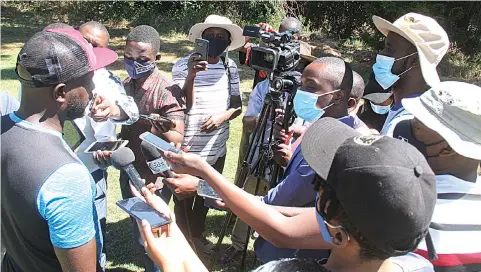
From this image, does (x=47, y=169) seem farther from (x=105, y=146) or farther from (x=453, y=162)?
(x=453, y=162)

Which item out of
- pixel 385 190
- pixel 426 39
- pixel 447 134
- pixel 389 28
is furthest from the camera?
pixel 389 28

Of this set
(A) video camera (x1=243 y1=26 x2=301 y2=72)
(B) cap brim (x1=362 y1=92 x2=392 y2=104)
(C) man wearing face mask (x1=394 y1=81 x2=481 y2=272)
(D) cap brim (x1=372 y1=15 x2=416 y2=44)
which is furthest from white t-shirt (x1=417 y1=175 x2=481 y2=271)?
(B) cap brim (x1=362 y1=92 x2=392 y2=104)

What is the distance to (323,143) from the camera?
158 centimetres

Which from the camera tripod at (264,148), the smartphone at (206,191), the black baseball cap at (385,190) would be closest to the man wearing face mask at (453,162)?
the black baseball cap at (385,190)

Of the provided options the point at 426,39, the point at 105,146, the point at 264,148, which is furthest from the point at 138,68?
the point at 426,39

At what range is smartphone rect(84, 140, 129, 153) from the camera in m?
2.50

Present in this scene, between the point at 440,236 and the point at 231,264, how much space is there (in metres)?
2.59

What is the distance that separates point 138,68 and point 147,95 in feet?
0.69

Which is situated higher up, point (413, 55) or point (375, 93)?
point (413, 55)

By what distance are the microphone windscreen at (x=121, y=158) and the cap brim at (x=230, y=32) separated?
67.1 inches

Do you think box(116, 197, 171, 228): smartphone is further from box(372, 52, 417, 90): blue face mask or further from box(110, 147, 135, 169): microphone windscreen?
box(372, 52, 417, 90): blue face mask

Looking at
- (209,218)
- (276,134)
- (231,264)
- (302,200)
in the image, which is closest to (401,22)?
(276,134)

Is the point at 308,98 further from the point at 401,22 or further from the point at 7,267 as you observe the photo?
the point at 7,267

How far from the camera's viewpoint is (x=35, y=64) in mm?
1788
